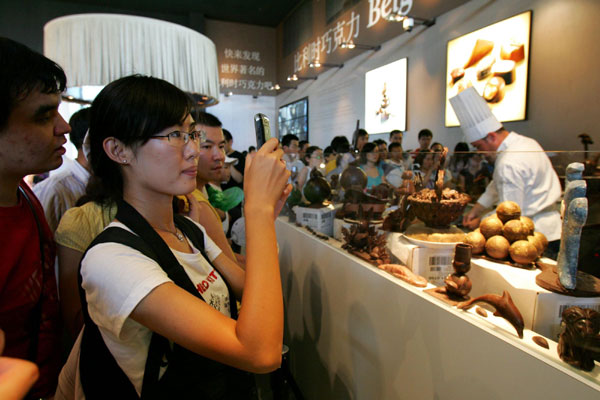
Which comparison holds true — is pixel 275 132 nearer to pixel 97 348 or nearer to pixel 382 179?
pixel 382 179

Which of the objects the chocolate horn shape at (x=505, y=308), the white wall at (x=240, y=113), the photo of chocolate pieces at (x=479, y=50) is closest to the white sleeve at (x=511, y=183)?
the chocolate horn shape at (x=505, y=308)

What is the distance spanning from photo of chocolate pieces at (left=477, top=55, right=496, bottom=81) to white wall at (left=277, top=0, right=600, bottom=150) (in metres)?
0.38

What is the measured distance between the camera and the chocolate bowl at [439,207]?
1.43 meters

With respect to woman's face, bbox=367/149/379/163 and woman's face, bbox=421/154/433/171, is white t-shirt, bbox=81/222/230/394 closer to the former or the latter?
woman's face, bbox=421/154/433/171

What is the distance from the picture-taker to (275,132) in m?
10.6

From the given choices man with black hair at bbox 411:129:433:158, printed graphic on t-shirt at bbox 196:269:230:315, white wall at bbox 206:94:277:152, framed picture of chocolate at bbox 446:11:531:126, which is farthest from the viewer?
white wall at bbox 206:94:277:152

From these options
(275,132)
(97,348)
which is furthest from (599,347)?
(275,132)

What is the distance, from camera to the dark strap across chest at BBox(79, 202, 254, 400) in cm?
82

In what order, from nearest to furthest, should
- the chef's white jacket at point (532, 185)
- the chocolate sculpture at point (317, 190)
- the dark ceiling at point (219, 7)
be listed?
1. the chef's white jacket at point (532, 185)
2. the chocolate sculpture at point (317, 190)
3. the dark ceiling at point (219, 7)

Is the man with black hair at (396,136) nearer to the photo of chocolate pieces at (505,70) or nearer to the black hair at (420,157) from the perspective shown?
the photo of chocolate pieces at (505,70)

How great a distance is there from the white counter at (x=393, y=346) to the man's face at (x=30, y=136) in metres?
1.18

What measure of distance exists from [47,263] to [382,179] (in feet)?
4.89

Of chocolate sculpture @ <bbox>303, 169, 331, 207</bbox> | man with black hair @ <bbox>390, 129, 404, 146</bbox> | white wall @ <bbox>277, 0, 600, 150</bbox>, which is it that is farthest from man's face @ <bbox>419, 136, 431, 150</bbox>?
chocolate sculpture @ <bbox>303, 169, 331, 207</bbox>

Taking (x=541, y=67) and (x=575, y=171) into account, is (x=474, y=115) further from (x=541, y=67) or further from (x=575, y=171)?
(x=575, y=171)
